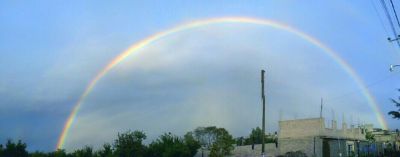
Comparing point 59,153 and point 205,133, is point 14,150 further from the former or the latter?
point 205,133

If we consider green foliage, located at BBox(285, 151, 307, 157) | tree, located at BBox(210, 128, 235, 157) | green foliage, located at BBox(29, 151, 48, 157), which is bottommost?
green foliage, located at BBox(29, 151, 48, 157)

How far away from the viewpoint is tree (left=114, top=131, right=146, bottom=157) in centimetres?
6925

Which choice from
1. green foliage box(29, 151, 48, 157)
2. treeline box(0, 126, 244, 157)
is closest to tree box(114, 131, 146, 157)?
treeline box(0, 126, 244, 157)

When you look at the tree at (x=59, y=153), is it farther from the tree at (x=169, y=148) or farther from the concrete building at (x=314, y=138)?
the concrete building at (x=314, y=138)

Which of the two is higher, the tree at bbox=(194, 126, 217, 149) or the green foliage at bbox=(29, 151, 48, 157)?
the tree at bbox=(194, 126, 217, 149)

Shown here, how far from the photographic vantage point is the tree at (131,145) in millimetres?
69250

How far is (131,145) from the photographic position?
6994 centimetres

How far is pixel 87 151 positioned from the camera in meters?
76.8

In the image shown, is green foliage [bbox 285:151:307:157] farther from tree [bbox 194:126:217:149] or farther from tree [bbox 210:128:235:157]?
tree [bbox 194:126:217:149]

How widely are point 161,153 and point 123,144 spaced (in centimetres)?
550

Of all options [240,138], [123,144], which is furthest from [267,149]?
[240,138]

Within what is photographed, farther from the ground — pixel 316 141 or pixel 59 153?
pixel 316 141

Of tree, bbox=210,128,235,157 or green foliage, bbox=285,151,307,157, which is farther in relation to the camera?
tree, bbox=210,128,235,157

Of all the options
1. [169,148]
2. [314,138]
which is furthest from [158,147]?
[314,138]
